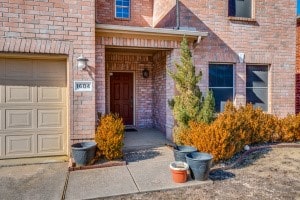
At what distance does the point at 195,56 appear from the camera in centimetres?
762

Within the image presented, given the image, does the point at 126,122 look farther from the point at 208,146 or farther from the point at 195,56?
the point at 208,146

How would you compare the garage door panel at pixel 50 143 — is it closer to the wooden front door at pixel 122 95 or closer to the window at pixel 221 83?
the wooden front door at pixel 122 95

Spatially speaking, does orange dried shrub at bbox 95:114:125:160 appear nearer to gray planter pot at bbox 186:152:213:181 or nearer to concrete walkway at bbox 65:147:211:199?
concrete walkway at bbox 65:147:211:199

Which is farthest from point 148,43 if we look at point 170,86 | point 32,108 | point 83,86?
point 32,108

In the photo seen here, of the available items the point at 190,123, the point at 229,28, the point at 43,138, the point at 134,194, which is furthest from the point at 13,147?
the point at 229,28

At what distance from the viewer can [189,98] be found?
20.3ft

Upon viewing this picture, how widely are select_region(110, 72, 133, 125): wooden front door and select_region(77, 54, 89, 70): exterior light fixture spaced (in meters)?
4.04

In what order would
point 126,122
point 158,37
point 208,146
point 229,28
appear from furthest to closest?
point 126,122, point 229,28, point 158,37, point 208,146

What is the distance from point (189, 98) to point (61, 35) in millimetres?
3457

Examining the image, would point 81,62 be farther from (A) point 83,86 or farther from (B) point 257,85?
(B) point 257,85

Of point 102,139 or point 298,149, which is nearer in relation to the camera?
point 102,139

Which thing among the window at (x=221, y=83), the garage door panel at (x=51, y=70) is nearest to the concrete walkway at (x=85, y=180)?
the garage door panel at (x=51, y=70)

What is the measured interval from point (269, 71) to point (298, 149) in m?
3.02

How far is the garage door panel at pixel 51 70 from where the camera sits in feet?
18.8
